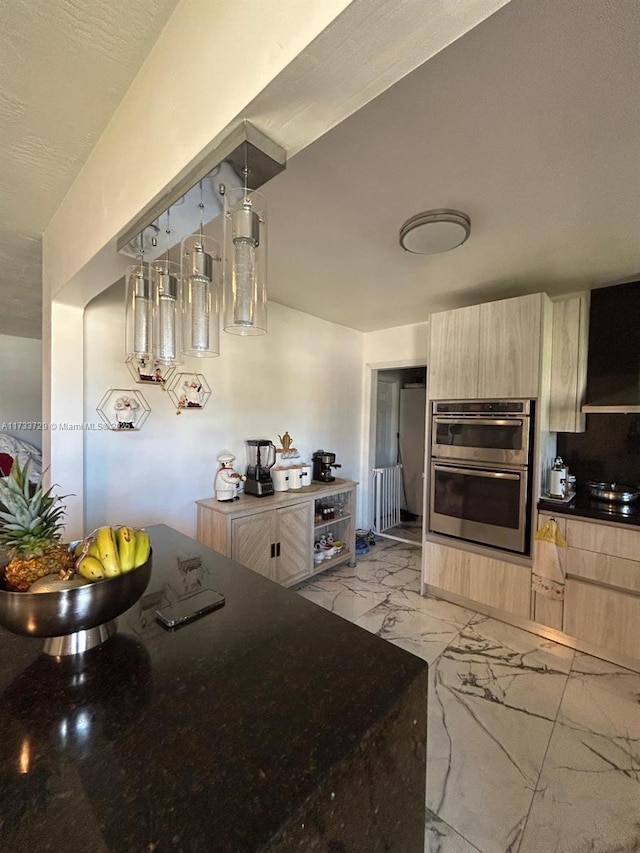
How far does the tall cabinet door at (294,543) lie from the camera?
261 centimetres

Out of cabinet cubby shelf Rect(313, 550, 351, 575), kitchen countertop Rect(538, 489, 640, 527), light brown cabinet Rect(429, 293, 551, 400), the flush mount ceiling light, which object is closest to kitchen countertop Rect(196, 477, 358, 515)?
cabinet cubby shelf Rect(313, 550, 351, 575)

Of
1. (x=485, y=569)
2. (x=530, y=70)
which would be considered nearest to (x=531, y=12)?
(x=530, y=70)

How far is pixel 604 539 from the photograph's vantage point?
6.66 feet

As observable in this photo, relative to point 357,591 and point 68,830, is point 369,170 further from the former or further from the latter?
point 357,591

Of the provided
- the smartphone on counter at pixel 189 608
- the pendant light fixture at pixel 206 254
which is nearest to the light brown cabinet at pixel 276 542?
the smartphone on counter at pixel 189 608

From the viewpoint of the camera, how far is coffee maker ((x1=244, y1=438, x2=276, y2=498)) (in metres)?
2.67

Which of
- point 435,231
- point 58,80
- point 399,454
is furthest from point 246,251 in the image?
point 399,454

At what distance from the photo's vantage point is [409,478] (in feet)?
15.5

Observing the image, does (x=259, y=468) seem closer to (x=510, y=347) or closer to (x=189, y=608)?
(x=189, y=608)

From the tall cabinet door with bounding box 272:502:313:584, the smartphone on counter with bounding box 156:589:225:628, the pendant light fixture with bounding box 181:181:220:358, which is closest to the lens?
the smartphone on counter with bounding box 156:589:225:628

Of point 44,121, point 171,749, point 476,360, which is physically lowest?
point 171,749

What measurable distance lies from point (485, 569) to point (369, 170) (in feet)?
8.08

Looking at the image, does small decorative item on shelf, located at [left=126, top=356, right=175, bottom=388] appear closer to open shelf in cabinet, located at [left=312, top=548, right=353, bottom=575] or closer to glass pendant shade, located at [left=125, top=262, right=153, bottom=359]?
glass pendant shade, located at [left=125, top=262, right=153, bottom=359]

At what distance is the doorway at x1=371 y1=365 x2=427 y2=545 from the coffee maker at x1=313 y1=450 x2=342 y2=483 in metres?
0.92
